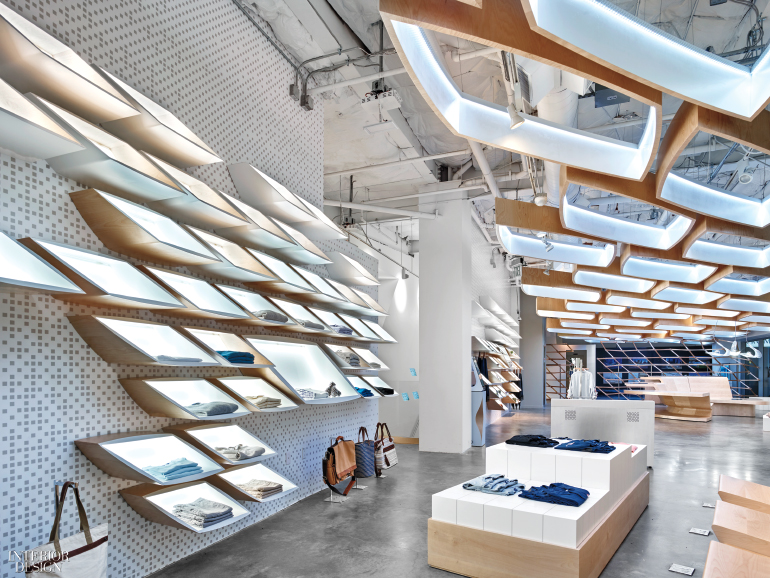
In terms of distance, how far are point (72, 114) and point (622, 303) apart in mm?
10830

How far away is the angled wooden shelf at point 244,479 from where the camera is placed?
A: 13.0 feet

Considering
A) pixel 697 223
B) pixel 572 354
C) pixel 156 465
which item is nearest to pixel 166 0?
pixel 156 465

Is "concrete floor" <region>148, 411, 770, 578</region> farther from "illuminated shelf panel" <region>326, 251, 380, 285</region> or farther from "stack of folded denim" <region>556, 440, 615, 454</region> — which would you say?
"illuminated shelf panel" <region>326, 251, 380, 285</region>

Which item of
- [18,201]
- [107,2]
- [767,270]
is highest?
[107,2]

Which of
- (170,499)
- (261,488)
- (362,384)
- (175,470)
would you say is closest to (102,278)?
(175,470)

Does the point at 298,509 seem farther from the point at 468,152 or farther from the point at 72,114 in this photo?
the point at 468,152

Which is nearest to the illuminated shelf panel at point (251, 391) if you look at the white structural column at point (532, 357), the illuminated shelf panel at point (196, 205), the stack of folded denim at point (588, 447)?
the illuminated shelf panel at point (196, 205)

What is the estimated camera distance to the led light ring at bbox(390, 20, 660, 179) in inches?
147

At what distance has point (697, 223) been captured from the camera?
6113mm

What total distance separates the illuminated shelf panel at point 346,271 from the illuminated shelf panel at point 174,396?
9.26ft

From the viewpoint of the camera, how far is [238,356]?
4289mm

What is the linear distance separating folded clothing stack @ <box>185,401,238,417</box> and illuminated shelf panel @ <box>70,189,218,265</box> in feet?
3.29

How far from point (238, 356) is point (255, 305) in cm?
63

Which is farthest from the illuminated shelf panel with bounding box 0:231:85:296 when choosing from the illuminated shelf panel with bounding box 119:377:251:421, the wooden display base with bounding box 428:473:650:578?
the wooden display base with bounding box 428:473:650:578
